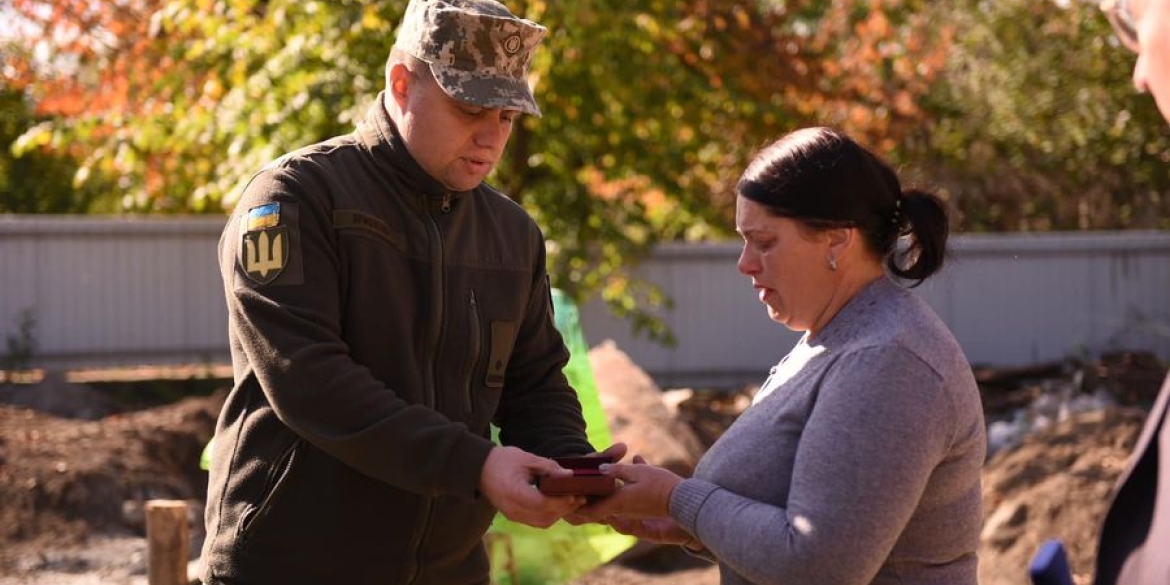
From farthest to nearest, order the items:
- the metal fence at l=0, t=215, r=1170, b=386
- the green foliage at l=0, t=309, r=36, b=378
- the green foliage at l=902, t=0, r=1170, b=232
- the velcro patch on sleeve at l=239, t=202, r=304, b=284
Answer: the green foliage at l=902, t=0, r=1170, b=232 → the metal fence at l=0, t=215, r=1170, b=386 → the green foliage at l=0, t=309, r=36, b=378 → the velcro patch on sleeve at l=239, t=202, r=304, b=284

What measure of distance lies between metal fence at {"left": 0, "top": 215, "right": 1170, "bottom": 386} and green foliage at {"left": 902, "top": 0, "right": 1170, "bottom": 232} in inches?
47.3

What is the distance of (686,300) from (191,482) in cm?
797

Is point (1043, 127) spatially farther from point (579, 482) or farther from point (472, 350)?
point (579, 482)

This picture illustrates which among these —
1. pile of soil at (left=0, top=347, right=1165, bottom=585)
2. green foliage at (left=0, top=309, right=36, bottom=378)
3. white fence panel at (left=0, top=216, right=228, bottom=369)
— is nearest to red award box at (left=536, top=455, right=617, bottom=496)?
pile of soil at (left=0, top=347, right=1165, bottom=585)

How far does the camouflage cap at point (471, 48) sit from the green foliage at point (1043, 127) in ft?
49.2

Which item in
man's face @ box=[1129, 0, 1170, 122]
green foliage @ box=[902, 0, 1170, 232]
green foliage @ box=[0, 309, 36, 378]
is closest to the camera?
man's face @ box=[1129, 0, 1170, 122]

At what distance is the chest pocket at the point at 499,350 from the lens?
2984 millimetres

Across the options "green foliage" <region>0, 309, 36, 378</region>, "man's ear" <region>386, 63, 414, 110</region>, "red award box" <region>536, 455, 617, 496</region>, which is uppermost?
"man's ear" <region>386, 63, 414, 110</region>

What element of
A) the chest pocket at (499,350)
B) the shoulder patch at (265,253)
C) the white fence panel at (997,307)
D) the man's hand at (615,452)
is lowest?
the white fence panel at (997,307)

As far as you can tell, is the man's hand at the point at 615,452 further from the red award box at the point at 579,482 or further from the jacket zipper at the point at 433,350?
the jacket zipper at the point at 433,350

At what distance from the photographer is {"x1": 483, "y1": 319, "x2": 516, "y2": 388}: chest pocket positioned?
298cm

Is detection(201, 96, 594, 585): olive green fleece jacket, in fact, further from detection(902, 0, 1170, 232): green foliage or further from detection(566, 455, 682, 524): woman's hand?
detection(902, 0, 1170, 232): green foliage

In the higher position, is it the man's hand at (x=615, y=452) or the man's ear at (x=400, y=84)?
the man's ear at (x=400, y=84)

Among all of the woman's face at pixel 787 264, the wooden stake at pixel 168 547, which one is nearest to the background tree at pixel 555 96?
the wooden stake at pixel 168 547
